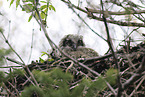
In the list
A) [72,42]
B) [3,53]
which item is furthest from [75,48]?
[3,53]

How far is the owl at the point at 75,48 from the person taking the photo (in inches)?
138

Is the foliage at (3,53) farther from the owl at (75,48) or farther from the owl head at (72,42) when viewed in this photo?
the owl head at (72,42)

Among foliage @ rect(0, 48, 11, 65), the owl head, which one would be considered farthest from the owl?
foliage @ rect(0, 48, 11, 65)

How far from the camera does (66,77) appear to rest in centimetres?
111

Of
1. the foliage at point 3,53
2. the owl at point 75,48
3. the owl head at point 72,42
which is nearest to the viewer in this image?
the foliage at point 3,53

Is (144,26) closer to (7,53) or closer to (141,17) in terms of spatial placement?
(141,17)

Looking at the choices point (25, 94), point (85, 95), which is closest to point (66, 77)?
point (85, 95)

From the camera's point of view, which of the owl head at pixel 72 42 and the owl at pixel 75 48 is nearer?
the owl at pixel 75 48

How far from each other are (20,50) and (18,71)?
1.15 feet

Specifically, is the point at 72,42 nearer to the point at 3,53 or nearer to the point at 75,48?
the point at 75,48

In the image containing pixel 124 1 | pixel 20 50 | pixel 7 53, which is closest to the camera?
pixel 7 53

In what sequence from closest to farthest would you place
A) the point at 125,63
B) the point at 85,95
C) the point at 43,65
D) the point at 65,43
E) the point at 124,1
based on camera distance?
the point at 85,95 → the point at 124,1 → the point at 125,63 → the point at 43,65 → the point at 65,43

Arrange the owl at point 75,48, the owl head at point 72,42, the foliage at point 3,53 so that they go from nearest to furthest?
the foliage at point 3,53 < the owl at point 75,48 < the owl head at point 72,42

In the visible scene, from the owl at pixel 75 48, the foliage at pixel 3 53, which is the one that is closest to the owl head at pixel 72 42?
the owl at pixel 75 48
